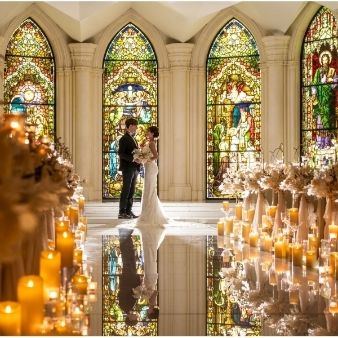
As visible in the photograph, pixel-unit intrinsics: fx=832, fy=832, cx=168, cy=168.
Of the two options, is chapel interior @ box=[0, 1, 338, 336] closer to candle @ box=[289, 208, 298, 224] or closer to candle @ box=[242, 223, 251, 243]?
candle @ box=[242, 223, 251, 243]

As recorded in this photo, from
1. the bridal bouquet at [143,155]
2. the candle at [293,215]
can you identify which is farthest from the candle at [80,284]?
the bridal bouquet at [143,155]

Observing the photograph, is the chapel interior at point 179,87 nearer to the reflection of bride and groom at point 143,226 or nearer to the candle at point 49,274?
the reflection of bride and groom at point 143,226

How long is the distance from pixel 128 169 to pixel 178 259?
6156mm

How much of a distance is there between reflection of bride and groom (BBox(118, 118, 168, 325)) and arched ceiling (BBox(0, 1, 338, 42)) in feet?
10.7

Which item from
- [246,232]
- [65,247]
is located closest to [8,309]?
[65,247]

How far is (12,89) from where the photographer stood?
720 inches

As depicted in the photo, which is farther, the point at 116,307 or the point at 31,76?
the point at 31,76

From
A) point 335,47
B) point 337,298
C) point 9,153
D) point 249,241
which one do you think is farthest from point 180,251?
point 335,47

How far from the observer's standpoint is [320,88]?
17.6 meters

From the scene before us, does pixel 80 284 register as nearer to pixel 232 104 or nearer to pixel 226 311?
pixel 226 311

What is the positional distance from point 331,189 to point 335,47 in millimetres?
9507

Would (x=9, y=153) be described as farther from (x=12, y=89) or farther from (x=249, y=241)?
(x=12, y=89)

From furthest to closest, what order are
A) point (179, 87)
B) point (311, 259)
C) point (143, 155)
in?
point (179, 87) < point (143, 155) < point (311, 259)

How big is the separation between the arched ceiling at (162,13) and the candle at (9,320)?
528 inches
